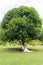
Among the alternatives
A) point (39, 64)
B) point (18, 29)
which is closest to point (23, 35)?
point (18, 29)

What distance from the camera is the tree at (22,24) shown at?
15.9 m

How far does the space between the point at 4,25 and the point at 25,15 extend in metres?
1.97

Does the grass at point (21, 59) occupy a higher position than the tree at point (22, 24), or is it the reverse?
the tree at point (22, 24)

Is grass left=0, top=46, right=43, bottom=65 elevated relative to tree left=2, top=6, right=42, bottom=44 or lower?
lower

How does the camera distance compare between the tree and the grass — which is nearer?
the grass

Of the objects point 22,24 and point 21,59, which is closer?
point 21,59

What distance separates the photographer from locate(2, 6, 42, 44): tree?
52.2 ft

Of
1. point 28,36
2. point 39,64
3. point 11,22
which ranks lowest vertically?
point 39,64

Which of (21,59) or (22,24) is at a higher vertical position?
(22,24)

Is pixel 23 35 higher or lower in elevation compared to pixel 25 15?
lower

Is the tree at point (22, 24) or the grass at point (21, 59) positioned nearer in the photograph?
the grass at point (21, 59)

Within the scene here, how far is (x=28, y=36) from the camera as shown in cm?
1625

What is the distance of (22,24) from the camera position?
1590cm

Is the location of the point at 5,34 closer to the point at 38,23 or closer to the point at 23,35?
the point at 23,35
